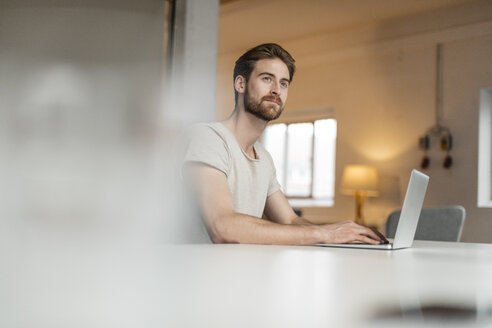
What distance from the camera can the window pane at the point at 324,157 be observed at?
22.0ft

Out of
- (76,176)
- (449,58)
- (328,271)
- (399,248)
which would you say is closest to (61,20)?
(76,176)

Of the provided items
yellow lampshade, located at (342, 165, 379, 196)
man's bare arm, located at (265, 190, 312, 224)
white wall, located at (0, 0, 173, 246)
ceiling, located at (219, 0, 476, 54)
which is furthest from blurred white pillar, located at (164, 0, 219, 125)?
yellow lampshade, located at (342, 165, 379, 196)

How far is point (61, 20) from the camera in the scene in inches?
141

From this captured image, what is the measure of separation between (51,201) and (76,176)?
0.98 ft

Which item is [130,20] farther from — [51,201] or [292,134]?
[292,134]

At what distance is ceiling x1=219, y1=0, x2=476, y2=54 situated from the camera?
5539 mm

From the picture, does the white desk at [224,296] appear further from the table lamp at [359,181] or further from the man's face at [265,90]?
the table lamp at [359,181]

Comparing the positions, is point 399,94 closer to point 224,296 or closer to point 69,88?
point 69,88

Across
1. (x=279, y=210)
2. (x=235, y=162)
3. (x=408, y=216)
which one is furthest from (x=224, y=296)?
(x=279, y=210)

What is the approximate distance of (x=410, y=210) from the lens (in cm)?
126

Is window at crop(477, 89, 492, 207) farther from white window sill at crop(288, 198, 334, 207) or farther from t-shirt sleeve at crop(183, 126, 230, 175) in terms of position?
t-shirt sleeve at crop(183, 126, 230, 175)

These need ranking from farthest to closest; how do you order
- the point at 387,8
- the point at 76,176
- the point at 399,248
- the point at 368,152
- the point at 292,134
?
the point at 292,134
the point at 368,152
the point at 387,8
the point at 76,176
the point at 399,248

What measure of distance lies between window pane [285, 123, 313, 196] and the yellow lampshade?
1262mm

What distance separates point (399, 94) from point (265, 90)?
14.4ft
